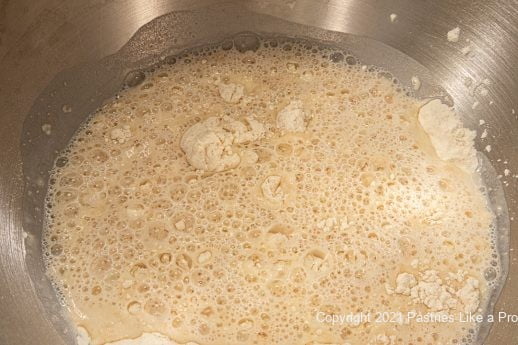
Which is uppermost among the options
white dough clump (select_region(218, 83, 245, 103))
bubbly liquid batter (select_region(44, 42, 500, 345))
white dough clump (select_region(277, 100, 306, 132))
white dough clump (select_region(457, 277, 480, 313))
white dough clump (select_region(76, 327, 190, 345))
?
white dough clump (select_region(218, 83, 245, 103))

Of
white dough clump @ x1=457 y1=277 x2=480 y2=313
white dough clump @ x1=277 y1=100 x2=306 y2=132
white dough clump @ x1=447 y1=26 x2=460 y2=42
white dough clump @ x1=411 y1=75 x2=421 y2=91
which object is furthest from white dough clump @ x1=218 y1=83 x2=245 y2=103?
white dough clump @ x1=457 y1=277 x2=480 y2=313

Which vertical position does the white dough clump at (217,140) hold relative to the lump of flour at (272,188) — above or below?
above

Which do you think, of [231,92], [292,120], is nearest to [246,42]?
[231,92]

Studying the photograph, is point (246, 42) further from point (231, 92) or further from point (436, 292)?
point (436, 292)

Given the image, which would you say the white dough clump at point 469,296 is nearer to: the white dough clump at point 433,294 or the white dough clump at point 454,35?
the white dough clump at point 433,294

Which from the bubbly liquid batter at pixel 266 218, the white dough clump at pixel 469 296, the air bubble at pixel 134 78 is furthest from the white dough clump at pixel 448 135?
the air bubble at pixel 134 78

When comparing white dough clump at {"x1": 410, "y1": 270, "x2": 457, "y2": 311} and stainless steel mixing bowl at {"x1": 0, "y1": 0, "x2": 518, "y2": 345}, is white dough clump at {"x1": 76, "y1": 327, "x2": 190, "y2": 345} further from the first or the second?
white dough clump at {"x1": 410, "y1": 270, "x2": 457, "y2": 311}

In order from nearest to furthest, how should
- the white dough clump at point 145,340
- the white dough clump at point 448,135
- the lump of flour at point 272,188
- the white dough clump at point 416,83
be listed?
the white dough clump at point 145,340 → the lump of flour at point 272,188 → the white dough clump at point 448,135 → the white dough clump at point 416,83
